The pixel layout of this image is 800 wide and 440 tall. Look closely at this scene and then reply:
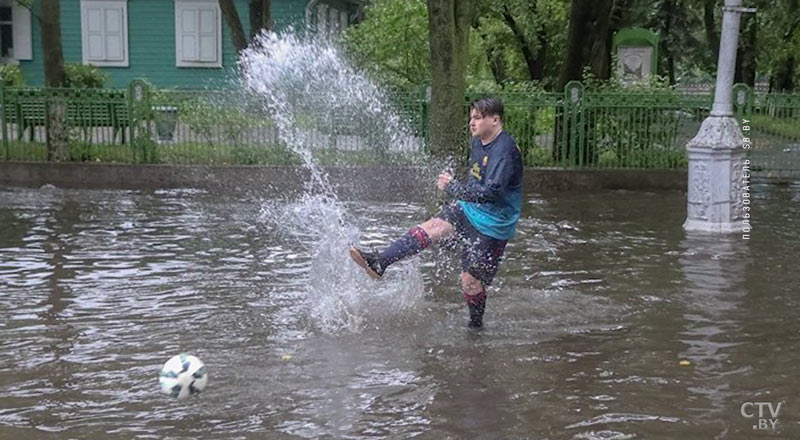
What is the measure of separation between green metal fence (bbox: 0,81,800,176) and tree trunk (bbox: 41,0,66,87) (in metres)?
0.97

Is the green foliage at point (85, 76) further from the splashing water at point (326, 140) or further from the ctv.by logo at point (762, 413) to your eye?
the ctv.by logo at point (762, 413)

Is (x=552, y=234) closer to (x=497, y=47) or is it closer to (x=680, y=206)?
(x=680, y=206)

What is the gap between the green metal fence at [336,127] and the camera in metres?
16.0

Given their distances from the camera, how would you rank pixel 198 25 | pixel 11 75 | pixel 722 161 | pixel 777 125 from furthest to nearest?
1. pixel 198 25
2. pixel 11 75
3. pixel 777 125
4. pixel 722 161

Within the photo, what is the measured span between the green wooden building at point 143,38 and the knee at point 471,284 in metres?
21.6

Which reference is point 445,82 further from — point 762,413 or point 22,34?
point 22,34

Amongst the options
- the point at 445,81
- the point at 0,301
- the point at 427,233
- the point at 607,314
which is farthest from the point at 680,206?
the point at 0,301

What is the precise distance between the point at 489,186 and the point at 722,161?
18.6 ft

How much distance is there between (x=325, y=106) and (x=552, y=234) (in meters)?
5.70

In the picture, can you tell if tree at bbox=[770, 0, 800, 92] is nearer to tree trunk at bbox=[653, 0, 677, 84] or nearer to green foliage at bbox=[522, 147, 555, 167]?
tree trunk at bbox=[653, 0, 677, 84]

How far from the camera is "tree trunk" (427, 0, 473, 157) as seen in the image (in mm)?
11789

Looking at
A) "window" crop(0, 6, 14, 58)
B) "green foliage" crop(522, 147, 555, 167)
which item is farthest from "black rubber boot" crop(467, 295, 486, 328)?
"window" crop(0, 6, 14, 58)

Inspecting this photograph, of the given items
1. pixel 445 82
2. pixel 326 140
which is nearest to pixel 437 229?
pixel 445 82

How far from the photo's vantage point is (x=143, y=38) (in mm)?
27734
